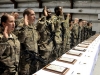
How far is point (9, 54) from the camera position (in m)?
1.49

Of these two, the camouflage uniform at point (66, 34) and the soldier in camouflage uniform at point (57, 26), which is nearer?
the soldier in camouflage uniform at point (57, 26)

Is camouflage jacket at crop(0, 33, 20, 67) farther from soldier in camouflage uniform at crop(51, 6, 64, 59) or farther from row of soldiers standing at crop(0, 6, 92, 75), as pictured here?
soldier in camouflage uniform at crop(51, 6, 64, 59)

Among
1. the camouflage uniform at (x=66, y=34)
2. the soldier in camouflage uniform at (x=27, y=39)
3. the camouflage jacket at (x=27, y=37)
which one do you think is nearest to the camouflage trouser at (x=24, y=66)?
the soldier in camouflage uniform at (x=27, y=39)

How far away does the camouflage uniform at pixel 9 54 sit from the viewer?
1.43m

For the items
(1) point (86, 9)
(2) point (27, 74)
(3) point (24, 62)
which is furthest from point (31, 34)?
(1) point (86, 9)

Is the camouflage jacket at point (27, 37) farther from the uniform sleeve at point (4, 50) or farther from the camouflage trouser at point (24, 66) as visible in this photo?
the uniform sleeve at point (4, 50)

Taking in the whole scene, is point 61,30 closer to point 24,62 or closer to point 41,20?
point 41,20

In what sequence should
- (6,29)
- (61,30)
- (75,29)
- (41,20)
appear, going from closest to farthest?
(6,29)
(41,20)
(61,30)
(75,29)

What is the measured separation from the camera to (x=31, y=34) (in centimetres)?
197

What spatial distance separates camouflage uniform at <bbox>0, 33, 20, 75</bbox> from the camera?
56.2 inches

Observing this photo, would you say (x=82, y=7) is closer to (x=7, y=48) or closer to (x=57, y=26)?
(x=57, y=26)

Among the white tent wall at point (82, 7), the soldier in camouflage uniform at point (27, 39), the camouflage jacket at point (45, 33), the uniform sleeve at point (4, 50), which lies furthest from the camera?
the white tent wall at point (82, 7)

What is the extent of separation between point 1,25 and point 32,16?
51 cm

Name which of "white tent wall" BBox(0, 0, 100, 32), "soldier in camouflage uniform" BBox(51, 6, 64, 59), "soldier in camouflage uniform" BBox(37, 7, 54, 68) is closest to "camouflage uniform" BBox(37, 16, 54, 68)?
"soldier in camouflage uniform" BBox(37, 7, 54, 68)
